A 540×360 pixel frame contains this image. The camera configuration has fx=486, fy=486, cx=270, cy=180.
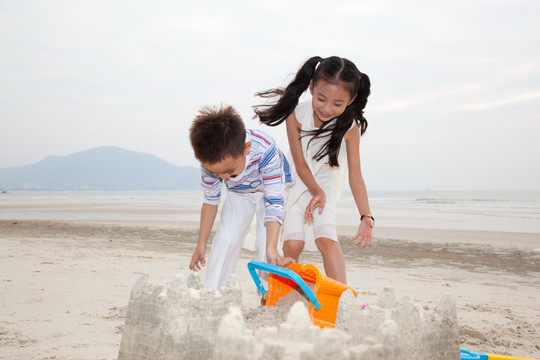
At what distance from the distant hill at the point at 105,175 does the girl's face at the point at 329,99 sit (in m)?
146

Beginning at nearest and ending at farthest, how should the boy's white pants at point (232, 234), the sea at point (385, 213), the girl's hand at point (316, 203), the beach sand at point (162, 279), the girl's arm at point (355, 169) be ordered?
1. the beach sand at point (162, 279)
2. the boy's white pants at point (232, 234)
3. the girl's hand at point (316, 203)
4. the girl's arm at point (355, 169)
5. the sea at point (385, 213)

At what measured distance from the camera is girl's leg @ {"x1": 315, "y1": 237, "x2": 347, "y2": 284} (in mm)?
3303

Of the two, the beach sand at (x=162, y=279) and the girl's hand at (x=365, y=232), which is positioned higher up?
the girl's hand at (x=365, y=232)

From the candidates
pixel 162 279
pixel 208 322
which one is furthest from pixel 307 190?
pixel 162 279

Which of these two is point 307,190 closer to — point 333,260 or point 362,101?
point 333,260

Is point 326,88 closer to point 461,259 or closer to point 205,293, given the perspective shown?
point 205,293

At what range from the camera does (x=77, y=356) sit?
2.66m

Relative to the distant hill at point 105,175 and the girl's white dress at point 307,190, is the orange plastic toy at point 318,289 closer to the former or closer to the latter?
the girl's white dress at point 307,190

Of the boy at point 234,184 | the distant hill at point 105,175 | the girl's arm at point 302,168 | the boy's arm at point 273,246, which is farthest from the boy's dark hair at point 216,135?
the distant hill at point 105,175

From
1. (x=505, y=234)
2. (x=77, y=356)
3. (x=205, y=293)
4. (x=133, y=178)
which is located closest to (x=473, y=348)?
(x=205, y=293)

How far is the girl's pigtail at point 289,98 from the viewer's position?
3525 mm

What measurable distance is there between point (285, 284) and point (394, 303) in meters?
0.87

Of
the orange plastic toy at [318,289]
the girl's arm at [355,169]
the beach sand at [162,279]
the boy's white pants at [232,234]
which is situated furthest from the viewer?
the girl's arm at [355,169]

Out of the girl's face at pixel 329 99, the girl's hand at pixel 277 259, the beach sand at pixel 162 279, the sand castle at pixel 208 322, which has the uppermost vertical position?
the girl's face at pixel 329 99
